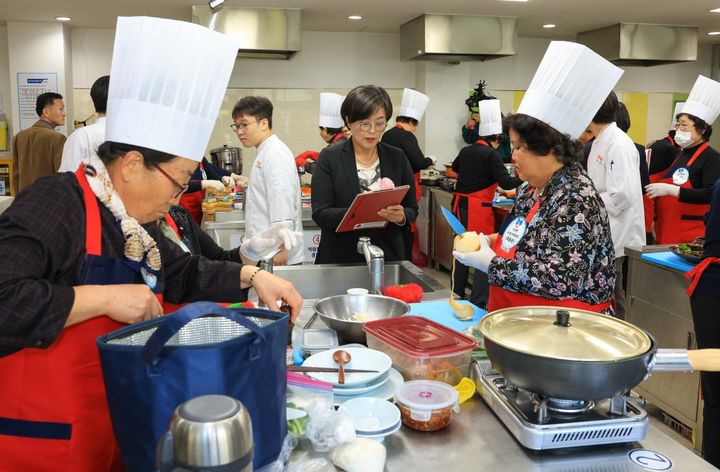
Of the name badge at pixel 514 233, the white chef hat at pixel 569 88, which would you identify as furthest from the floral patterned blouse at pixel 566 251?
the white chef hat at pixel 569 88

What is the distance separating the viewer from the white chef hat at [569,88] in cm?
207

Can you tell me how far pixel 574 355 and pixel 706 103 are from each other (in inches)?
166

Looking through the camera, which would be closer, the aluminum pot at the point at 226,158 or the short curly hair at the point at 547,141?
the short curly hair at the point at 547,141

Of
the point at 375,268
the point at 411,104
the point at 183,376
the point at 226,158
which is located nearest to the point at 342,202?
the point at 375,268

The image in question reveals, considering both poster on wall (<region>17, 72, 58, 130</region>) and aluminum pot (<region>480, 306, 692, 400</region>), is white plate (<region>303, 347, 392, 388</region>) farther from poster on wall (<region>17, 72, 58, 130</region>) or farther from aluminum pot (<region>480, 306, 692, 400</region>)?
poster on wall (<region>17, 72, 58, 130</region>)

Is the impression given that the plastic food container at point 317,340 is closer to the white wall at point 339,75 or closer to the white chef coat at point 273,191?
the white chef coat at point 273,191

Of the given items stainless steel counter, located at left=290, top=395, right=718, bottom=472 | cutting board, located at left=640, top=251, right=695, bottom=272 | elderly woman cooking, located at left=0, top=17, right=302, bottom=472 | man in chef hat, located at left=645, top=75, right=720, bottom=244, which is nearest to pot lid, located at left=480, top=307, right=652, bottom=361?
stainless steel counter, located at left=290, top=395, right=718, bottom=472

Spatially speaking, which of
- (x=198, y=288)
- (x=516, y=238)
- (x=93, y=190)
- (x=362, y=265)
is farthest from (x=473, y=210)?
(x=93, y=190)

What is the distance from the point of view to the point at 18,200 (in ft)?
3.53

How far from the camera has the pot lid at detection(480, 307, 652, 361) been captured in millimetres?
1138

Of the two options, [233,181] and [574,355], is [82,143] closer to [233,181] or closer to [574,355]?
[233,181]

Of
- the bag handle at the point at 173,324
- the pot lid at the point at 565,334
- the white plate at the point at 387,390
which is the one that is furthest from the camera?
the white plate at the point at 387,390

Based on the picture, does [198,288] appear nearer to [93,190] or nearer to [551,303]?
[93,190]

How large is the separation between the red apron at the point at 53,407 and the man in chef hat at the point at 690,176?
409cm
